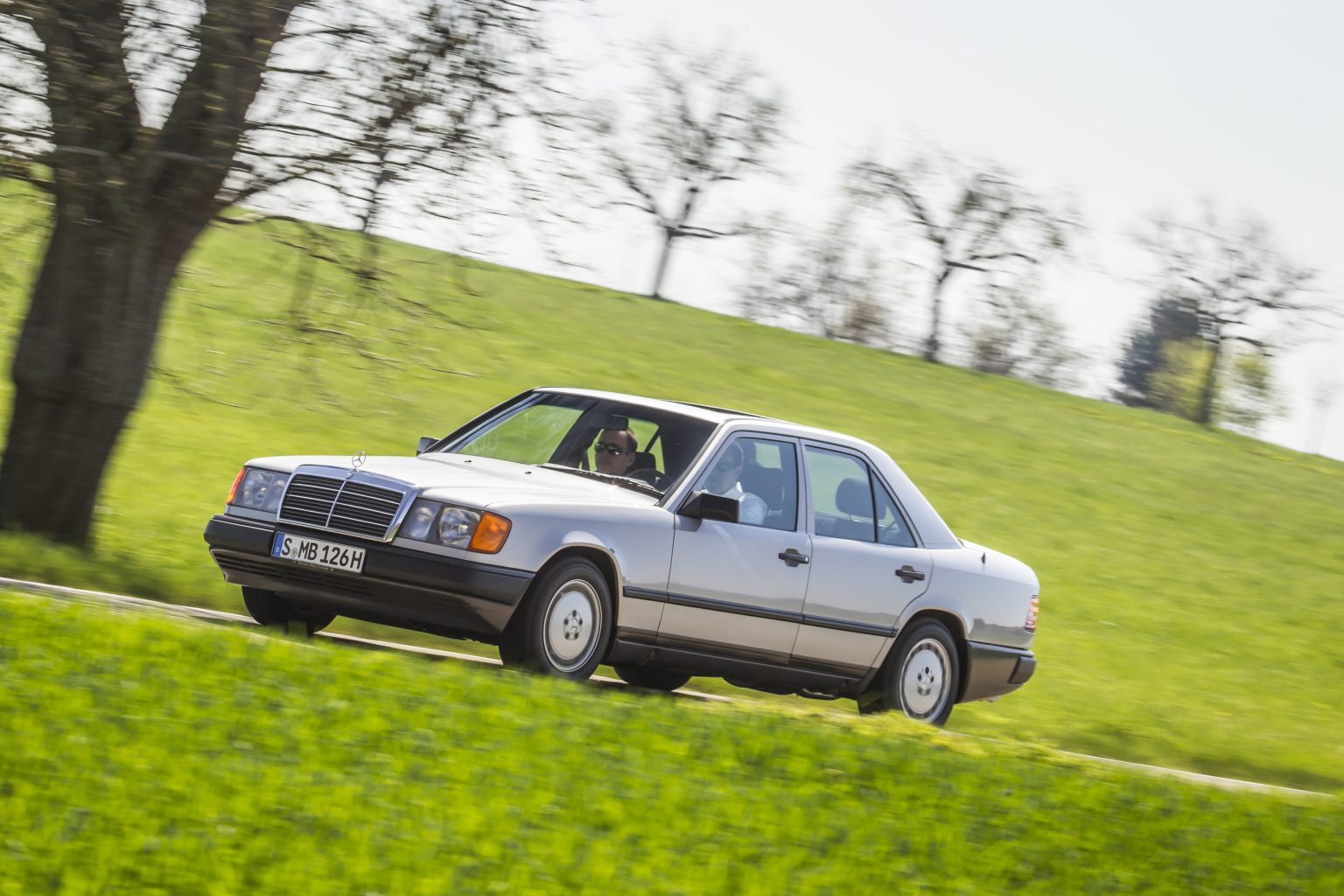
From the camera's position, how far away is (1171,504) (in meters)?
31.5

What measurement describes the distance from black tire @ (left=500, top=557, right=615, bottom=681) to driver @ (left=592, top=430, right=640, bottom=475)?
1.18 meters

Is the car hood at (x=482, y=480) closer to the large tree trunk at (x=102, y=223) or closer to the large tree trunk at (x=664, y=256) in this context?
the large tree trunk at (x=102, y=223)

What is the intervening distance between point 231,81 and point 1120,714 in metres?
8.92

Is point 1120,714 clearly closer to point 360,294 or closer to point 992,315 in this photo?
point 360,294

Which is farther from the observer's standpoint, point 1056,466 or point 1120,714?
point 1056,466

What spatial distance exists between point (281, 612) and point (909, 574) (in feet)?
12.1

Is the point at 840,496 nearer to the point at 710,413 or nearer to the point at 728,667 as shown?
the point at 710,413

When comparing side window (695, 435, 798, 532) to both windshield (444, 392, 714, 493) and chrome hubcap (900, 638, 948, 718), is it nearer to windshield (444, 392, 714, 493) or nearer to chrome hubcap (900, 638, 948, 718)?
windshield (444, 392, 714, 493)

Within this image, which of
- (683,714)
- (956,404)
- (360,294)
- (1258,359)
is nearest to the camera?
(683,714)

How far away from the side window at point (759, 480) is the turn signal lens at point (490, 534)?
60.5 inches

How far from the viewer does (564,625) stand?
311 inches

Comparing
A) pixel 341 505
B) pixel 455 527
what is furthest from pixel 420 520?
pixel 341 505

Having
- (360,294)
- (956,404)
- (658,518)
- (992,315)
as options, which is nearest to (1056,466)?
(956,404)

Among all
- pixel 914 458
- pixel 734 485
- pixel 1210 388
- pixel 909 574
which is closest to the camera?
pixel 734 485
